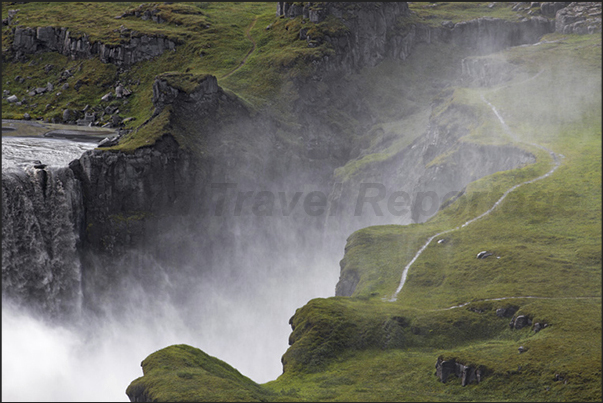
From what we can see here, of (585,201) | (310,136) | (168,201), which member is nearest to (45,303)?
(168,201)

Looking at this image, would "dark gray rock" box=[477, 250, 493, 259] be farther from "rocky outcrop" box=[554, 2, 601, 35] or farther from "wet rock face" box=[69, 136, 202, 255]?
"rocky outcrop" box=[554, 2, 601, 35]

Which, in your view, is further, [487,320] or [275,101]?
[275,101]

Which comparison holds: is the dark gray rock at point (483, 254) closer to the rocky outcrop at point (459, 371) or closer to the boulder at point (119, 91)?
the rocky outcrop at point (459, 371)

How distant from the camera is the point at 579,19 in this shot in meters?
190

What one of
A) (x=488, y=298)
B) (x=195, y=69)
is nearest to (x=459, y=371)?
(x=488, y=298)

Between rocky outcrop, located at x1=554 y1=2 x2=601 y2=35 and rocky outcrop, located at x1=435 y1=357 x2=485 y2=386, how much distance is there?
145167 millimetres

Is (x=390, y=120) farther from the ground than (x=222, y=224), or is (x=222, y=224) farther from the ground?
(x=390, y=120)

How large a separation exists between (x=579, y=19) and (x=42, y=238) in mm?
166208

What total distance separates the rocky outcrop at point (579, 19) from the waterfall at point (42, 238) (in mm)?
151818

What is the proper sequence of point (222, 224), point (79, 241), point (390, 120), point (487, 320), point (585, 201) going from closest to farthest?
point (487, 320) → point (585, 201) → point (79, 241) → point (222, 224) → point (390, 120)

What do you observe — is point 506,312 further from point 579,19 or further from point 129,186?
point 579,19

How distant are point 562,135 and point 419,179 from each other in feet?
98.5

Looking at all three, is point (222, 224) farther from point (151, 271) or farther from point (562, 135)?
point (562, 135)

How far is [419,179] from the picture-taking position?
133000mm
